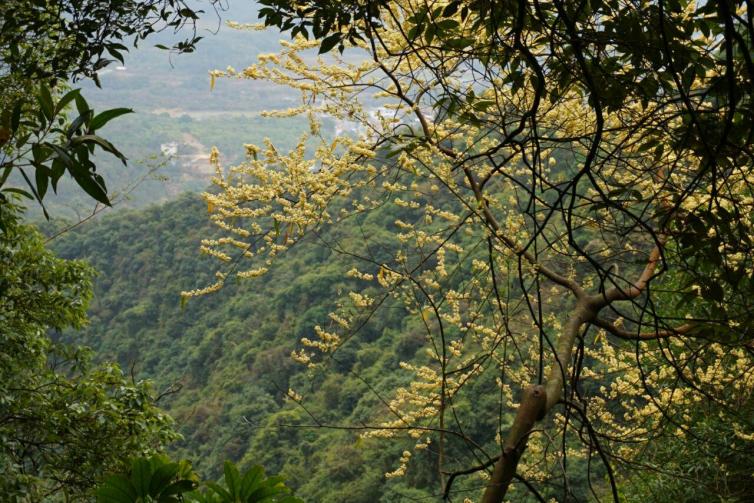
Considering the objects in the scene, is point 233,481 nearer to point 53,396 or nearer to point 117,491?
point 117,491

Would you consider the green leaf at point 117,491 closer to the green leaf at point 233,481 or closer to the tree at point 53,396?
the green leaf at point 233,481

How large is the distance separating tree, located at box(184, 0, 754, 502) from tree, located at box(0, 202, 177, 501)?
0.78 meters

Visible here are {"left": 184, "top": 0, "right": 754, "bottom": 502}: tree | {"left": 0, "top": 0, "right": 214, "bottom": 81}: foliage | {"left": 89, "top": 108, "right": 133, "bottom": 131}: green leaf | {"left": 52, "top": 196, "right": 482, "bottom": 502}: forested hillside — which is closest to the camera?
{"left": 89, "top": 108, "right": 133, "bottom": 131}: green leaf

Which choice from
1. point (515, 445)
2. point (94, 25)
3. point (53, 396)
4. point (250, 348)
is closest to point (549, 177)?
point (515, 445)

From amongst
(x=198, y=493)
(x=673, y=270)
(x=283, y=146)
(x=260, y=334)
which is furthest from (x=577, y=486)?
(x=283, y=146)

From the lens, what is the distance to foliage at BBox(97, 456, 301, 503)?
4.35ft

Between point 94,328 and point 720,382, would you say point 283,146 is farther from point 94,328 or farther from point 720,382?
point 720,382

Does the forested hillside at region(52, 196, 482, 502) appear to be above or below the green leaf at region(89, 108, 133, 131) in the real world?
above

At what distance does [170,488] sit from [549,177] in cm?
244

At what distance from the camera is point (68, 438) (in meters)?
3.37

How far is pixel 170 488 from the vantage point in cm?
136

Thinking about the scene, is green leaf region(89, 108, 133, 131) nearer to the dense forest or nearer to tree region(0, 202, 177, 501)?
the dense forest

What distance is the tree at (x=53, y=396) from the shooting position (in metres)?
3.29

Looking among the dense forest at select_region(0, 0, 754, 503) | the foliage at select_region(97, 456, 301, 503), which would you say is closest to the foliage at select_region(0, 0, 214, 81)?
the dense forest at select_region(0, 0, 754, 503)
